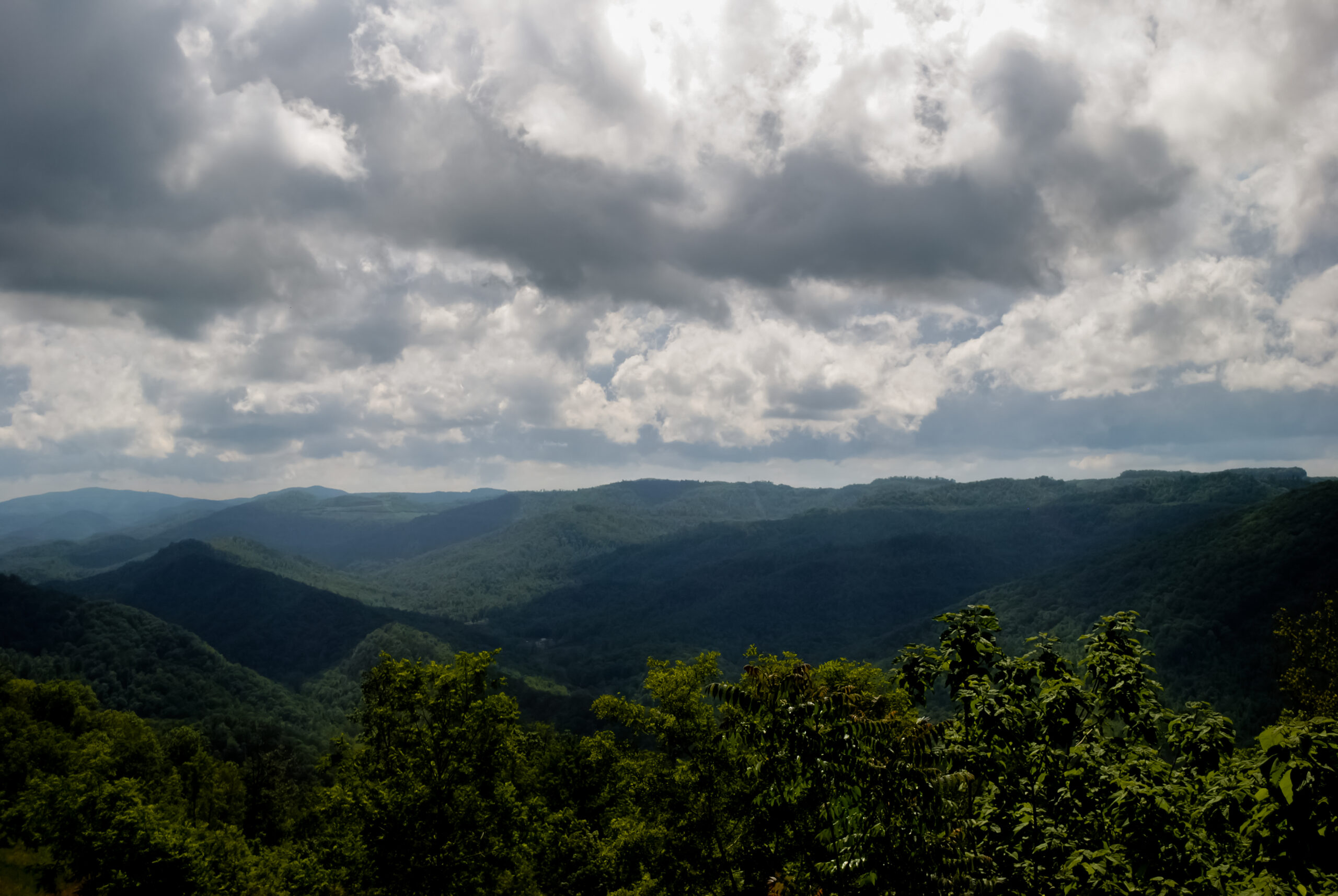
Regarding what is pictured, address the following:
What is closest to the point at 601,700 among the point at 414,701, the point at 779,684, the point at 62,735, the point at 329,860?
the point at 414,701

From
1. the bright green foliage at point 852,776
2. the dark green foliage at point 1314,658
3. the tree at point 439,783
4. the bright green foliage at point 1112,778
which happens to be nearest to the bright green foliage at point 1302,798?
the bright green foliage at point 1112,778

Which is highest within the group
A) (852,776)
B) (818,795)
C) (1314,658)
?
(852,776)

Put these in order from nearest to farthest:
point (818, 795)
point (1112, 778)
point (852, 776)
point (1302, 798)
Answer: point (1302, 798), point (1112, 778), point (852, 776), point (818, 795)

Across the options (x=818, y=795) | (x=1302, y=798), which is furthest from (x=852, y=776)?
(x=1302, y=798)

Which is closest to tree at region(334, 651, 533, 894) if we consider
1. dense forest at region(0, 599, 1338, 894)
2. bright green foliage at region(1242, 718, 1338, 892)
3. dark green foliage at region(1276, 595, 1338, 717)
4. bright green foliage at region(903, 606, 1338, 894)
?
dense forest at region(0, 599, 1338, 894)

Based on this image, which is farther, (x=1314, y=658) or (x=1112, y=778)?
(x=1314, y=658)

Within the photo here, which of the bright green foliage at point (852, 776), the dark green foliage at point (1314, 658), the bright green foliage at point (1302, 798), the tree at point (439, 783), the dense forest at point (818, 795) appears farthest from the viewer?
the dark green foliage at point (1314, 658)

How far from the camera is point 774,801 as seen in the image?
1677 centimetres

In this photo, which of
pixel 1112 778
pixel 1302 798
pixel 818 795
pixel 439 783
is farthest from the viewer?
pixel 439 783

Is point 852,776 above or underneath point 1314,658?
above

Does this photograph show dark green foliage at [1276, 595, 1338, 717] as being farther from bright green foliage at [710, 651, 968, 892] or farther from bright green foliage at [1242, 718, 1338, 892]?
bright green foliage at [710, 651, 968, 892]

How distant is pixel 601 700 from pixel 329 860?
10.7m

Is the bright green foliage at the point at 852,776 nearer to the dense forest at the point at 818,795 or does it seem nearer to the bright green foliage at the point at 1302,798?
the dense forest at the point at 818,795

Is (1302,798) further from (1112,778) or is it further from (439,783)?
(439,783)
